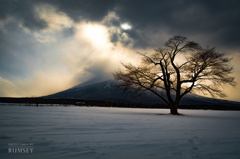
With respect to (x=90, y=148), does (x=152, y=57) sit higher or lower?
higher

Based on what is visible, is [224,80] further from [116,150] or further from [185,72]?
[116,150]

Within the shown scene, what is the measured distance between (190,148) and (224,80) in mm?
20222

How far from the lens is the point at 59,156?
300cm

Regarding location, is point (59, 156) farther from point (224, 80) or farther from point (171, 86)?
point (224, 80)

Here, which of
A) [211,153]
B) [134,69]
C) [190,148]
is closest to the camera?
[211,153]

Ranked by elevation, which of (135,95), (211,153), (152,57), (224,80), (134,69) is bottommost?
(211,153)

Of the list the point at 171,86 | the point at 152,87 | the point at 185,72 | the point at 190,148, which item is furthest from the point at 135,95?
the point at 190,148

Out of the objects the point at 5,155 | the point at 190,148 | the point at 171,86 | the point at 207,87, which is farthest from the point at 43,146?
the point at 207,87

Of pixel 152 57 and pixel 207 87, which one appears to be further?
pixel 152 57

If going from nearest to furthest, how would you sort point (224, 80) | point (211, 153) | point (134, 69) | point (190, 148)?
1. point (211, 153)
2. point (190, 148)
3. point (224, 80)
4. point (134, 69)

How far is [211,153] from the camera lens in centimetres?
345

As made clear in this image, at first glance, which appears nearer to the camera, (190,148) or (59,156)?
(59,156)

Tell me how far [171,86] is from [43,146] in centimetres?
2043

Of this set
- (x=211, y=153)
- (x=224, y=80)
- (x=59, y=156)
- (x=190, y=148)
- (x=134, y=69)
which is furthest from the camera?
(x=134, y=69)
